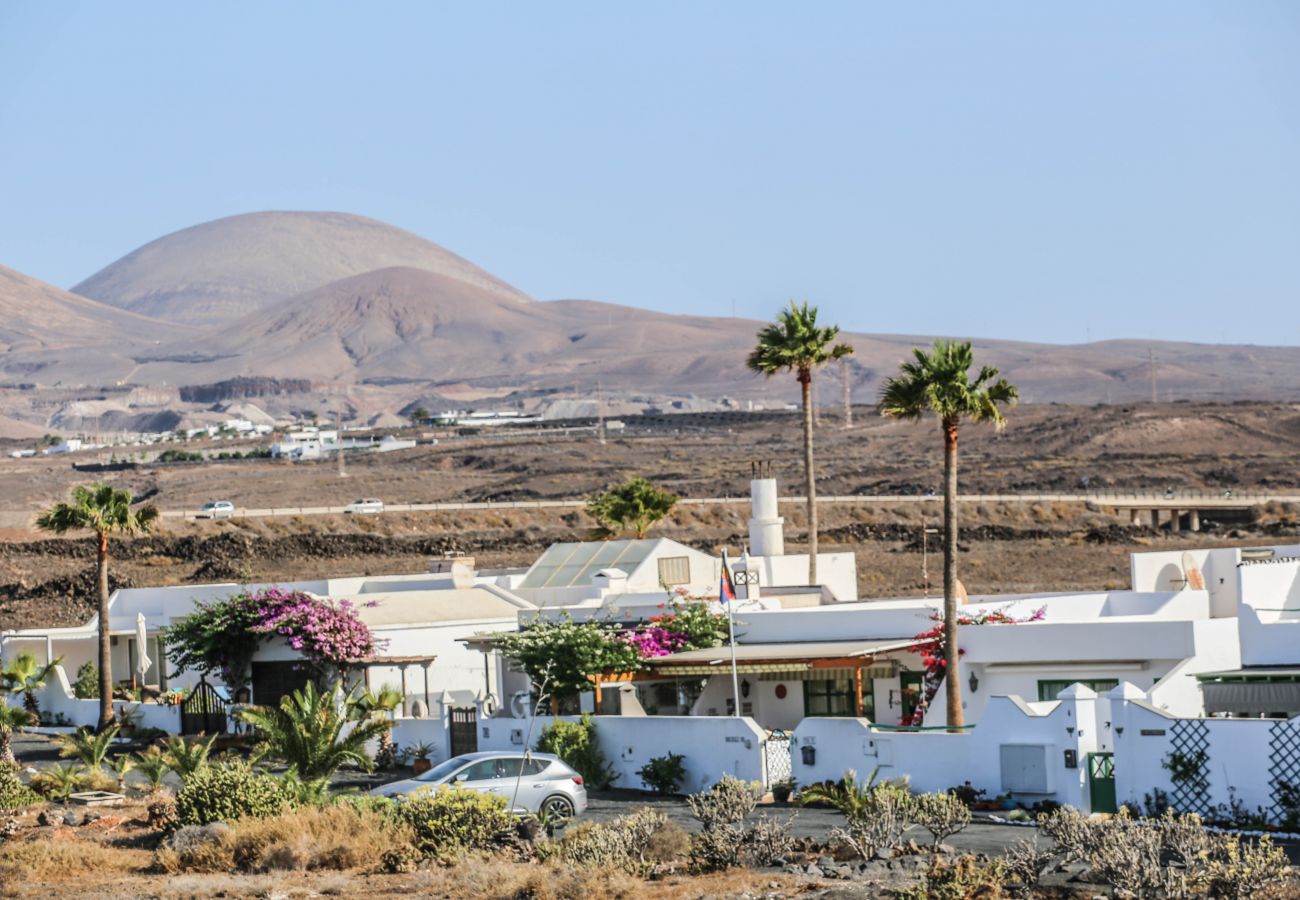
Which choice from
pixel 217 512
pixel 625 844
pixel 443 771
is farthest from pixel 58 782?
pixel 217 512

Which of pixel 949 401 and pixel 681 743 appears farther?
pixel 949 401

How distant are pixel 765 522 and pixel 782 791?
67.4 feet

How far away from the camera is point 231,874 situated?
24.3 metres

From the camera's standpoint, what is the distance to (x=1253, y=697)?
26938 mm

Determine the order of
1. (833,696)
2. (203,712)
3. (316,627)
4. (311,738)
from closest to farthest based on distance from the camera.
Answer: (311,738), (833,696), (316,627), (203,712)

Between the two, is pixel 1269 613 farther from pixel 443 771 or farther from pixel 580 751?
pixel 443 771

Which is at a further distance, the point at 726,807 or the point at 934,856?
the point at 726,807

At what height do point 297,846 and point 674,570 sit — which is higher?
point 674,570

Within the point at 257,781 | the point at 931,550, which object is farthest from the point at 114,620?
the point at 931,550

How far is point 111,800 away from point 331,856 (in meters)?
9.53

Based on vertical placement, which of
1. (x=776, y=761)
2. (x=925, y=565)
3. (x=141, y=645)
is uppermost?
(x=925, y=565)

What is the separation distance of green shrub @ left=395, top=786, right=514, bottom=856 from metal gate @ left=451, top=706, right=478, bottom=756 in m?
9.47

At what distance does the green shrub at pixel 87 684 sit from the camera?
158ft

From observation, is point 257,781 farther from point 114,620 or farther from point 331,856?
point 114,620
